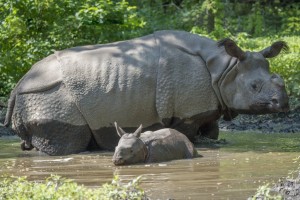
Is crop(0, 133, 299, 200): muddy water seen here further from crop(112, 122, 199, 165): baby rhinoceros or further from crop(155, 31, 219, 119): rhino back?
crop(155, 31, 219, 119): rhino back

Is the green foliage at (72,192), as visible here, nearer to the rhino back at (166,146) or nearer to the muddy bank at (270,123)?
the rhino back at (166,146)

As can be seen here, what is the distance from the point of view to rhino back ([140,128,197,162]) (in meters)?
11.1

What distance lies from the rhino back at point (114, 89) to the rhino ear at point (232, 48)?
94 cm

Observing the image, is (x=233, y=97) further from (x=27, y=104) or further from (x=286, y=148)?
(x=27, y=104)

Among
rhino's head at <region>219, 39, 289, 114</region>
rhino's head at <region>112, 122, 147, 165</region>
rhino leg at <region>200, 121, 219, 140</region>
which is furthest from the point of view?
rhino leg at <region>200, 121, 219, 140</region>

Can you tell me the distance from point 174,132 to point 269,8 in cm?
1721

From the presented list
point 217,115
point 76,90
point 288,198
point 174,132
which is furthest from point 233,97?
point 288,198

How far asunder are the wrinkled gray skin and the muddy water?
406 millimetres

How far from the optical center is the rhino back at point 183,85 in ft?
40.7

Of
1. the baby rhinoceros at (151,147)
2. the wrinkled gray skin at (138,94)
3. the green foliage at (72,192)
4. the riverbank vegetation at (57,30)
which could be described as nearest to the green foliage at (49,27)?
the riverbank vegetation at (57,30)

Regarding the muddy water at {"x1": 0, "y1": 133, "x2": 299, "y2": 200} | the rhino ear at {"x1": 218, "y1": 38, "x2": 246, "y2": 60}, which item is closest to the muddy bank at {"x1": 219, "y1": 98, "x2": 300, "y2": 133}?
the rhino ear at {"x1": 218, "y1": 38, "x2": 246, "y2": 60}

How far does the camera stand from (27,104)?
41.5ft

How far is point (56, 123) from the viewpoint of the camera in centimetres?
1246

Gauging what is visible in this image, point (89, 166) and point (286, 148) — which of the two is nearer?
point (89, 166)
